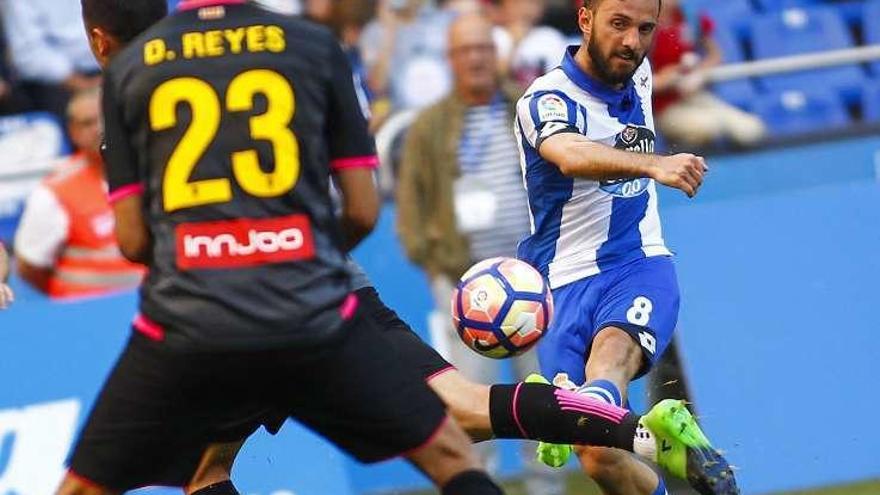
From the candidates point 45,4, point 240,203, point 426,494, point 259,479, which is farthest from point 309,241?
point 45,4

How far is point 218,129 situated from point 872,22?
1026cm

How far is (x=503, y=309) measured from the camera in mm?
7422

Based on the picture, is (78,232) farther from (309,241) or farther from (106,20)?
(309,241)

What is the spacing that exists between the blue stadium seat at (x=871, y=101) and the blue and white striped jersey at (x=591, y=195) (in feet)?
22.3

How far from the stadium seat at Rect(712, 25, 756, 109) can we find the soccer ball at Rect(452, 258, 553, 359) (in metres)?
6.42

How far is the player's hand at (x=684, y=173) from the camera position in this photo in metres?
6.59

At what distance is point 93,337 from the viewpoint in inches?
399

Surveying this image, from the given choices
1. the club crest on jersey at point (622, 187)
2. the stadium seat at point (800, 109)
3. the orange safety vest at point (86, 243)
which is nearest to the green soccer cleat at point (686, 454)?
the club crest on jersey at point (622, 187)

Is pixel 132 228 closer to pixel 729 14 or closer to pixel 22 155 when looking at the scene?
pixel 22 155

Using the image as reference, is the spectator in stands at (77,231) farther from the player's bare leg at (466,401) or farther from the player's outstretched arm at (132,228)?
the player's outstretched arm at (132,228)

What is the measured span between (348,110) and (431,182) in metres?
5.27

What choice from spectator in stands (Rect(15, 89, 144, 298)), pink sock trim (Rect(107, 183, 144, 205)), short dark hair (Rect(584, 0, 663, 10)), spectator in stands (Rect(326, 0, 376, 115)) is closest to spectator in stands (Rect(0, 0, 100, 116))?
→ spectator in stands (Rect(326, 0, 376, 115))

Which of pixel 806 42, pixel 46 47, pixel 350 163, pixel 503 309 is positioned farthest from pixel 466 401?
pixel 806 42

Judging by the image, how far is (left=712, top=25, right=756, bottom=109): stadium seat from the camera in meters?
14.1
